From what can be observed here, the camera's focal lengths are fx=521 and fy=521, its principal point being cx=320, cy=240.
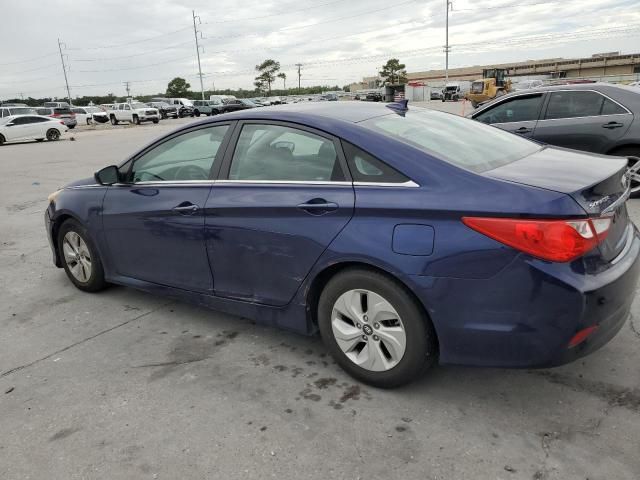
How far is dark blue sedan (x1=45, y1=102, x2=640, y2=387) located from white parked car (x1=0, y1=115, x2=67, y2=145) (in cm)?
2592

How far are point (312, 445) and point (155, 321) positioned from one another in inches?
80.4

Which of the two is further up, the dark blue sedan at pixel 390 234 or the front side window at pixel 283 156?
the front side window at pixel 283 156

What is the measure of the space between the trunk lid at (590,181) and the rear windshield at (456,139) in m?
0.14

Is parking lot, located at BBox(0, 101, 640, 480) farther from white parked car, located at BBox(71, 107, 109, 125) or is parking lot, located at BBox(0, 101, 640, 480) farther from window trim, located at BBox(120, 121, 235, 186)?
white parked car, located at BBox(71, 107, 109, 125)

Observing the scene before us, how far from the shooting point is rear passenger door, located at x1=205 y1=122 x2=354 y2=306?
295cm

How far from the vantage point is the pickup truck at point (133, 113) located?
3980cm

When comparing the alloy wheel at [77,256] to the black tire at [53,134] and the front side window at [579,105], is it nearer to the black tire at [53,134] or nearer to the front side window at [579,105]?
the front side window at [579,105]

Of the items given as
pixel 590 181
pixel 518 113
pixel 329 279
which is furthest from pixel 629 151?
pixel 329 279

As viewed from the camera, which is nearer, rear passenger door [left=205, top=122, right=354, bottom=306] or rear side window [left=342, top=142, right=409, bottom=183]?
rear side window [left=342, top=142, right=409, bottom=183]

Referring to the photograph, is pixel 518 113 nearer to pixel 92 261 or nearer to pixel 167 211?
pixel 167 211

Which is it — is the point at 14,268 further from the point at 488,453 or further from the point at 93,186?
the point at 488,453

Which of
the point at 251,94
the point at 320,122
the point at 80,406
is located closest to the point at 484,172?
the point at 320,122

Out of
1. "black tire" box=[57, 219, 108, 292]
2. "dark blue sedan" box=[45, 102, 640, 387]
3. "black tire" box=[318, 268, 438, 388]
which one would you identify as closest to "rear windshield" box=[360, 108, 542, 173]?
"dark blue sedan" box=[45, 102, 640, 387]

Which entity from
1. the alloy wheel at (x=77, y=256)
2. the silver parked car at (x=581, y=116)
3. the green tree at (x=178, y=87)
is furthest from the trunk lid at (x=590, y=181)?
the green tree at (x=178, y=87)
